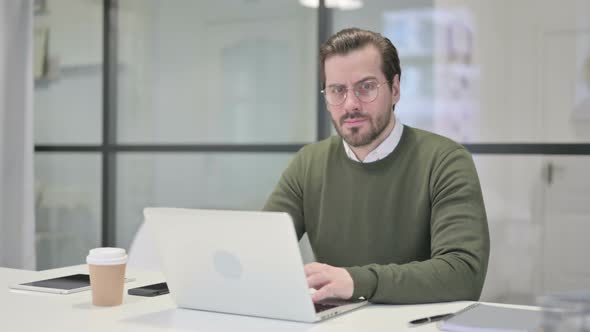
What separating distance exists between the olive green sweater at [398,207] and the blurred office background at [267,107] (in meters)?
0.86

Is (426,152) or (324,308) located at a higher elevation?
(426,152)

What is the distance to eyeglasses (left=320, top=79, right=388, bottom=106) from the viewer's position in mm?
2064

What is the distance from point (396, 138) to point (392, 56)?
9.9 inches

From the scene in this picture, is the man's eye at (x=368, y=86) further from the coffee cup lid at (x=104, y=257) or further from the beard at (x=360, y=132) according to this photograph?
the coffee cup lid at (x=104, y=257)

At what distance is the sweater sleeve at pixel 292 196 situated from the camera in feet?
7.17

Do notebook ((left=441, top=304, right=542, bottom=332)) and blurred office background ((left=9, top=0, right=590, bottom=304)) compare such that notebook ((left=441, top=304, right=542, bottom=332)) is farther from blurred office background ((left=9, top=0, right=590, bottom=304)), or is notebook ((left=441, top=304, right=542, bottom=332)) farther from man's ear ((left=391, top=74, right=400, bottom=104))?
blurred office background ((left=9, top=0, right=590, bottom=304))

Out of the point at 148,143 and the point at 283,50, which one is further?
the point at 148,143

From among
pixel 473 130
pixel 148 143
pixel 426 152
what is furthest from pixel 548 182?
pixel 148 143

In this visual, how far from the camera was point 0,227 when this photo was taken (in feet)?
12.4

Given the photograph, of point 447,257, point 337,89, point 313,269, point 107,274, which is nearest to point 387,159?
point 337,89

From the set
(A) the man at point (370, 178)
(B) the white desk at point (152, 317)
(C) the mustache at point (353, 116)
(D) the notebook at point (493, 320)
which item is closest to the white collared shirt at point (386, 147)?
(A) the man at point (370, 178)

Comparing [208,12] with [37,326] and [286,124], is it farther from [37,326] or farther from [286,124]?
[37,326]

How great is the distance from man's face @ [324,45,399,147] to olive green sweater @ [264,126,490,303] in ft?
0.29

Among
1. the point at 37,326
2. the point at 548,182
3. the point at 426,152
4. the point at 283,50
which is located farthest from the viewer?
the point at 283,50
